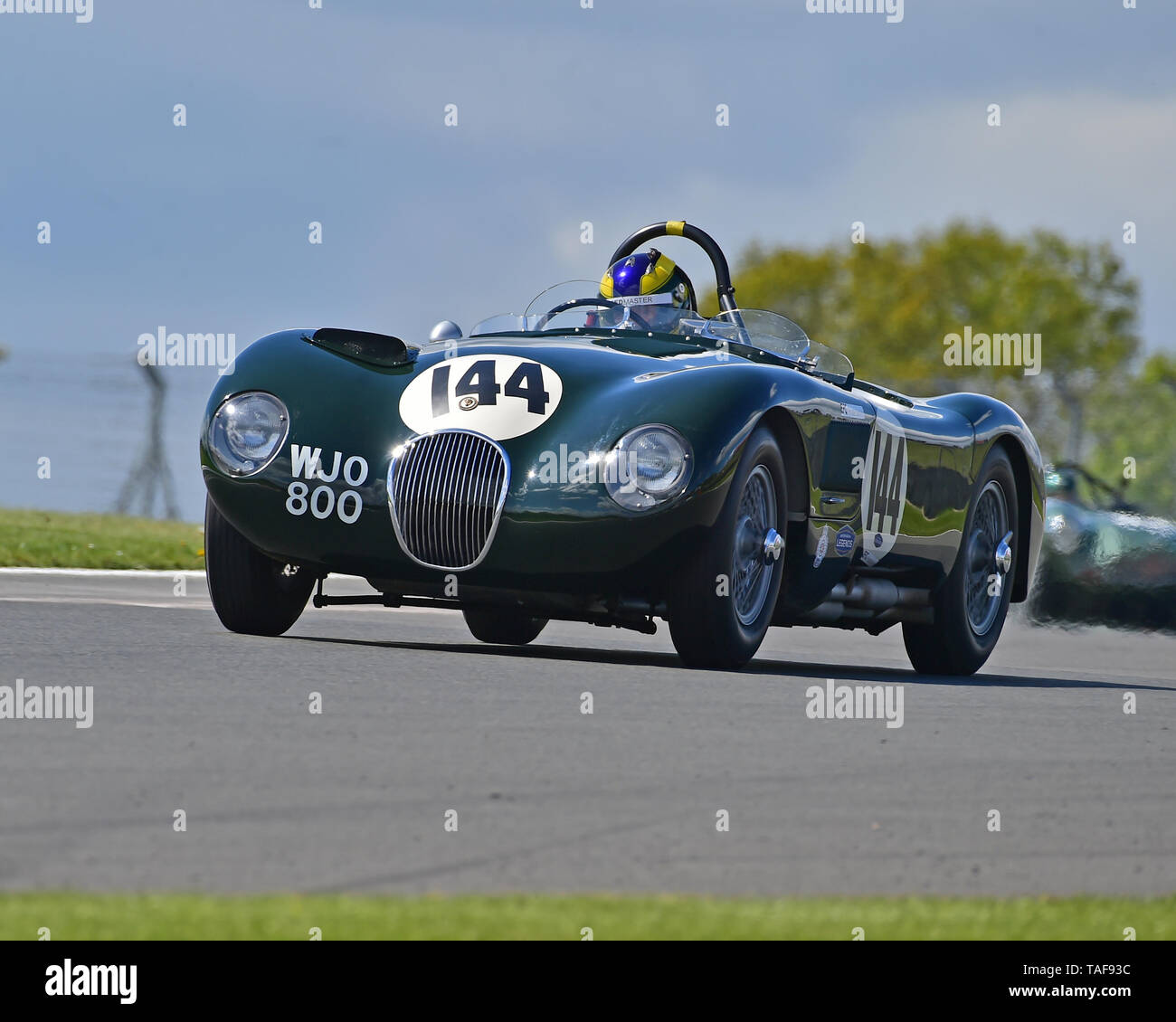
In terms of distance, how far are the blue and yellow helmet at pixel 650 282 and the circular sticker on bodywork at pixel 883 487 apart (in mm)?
1302

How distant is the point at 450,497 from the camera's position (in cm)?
827

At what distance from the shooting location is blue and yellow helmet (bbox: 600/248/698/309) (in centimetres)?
1056

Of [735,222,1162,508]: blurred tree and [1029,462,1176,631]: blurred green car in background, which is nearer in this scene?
[1029,462,1176,631]: blurred green car in background

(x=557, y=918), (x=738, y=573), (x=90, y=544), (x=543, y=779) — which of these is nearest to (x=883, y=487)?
(x=738, y=573)

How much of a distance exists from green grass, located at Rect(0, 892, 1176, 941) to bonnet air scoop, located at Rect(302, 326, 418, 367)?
16.2 feet

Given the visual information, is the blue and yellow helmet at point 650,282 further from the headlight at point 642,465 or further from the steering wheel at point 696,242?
the headlight at point 642,465

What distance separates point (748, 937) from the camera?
3.79 metres

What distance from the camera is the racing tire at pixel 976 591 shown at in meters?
10.6

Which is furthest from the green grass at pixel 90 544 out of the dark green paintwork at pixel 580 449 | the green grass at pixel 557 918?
the green grass at pixel 557 918

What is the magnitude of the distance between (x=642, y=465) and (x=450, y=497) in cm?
73

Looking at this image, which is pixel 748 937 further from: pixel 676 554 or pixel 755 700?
pixel 676 554

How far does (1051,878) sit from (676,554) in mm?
3719

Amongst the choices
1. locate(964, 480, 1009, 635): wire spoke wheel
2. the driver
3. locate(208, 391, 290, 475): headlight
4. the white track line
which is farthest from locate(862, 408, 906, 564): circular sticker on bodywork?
the white track line

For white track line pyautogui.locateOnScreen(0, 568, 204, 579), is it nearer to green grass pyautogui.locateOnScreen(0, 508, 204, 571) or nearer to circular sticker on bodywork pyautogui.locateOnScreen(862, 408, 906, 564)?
green grass pyautogui.locateOnScreen(0, 508, 204, 571)
